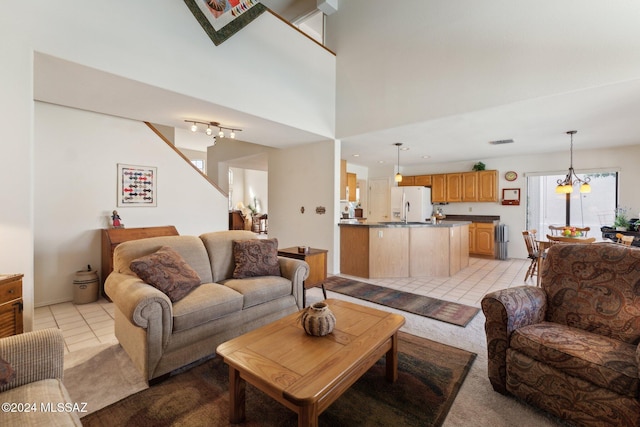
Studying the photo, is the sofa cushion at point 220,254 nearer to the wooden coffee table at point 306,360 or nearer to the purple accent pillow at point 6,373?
the wooden coffee table at point 306,360

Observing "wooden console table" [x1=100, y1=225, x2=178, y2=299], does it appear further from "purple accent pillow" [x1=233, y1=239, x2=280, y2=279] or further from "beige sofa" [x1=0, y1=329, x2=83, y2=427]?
"beige sofa" [x1=0, y1=329, x2=83, y2=427]

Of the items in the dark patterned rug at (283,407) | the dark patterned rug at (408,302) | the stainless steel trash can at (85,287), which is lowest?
the dark patterned rug at (283,407)

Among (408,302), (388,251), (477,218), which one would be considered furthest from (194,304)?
(477,218)

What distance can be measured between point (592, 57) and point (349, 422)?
13.5 feet

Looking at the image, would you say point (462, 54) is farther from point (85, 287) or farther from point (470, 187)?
point (85, 287)

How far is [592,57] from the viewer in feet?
9.77

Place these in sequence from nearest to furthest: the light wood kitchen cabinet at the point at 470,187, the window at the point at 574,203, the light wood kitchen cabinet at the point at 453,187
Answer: the window at the point at 574,203 → the light wood kitchen cabinet at the point at 470,187 → the light wood kitchen cabinet at the point at 453,187

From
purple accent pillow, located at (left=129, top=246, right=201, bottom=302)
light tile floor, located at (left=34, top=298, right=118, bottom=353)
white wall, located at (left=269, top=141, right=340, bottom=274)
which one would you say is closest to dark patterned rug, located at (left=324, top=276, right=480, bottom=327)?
white wall, located at (left=269, top=141, right=340, bottom=274)

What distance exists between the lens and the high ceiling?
298 cm

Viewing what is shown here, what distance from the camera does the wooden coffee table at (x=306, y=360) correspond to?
129 cm

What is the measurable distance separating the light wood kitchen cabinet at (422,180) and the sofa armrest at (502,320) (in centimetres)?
629

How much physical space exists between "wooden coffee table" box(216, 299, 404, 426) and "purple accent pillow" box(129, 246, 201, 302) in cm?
Result: 88

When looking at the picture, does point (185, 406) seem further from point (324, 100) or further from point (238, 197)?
point (238, 197)

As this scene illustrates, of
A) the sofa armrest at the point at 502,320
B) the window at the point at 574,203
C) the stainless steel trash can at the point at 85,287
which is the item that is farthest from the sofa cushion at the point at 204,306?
the window at the point at 574,203
